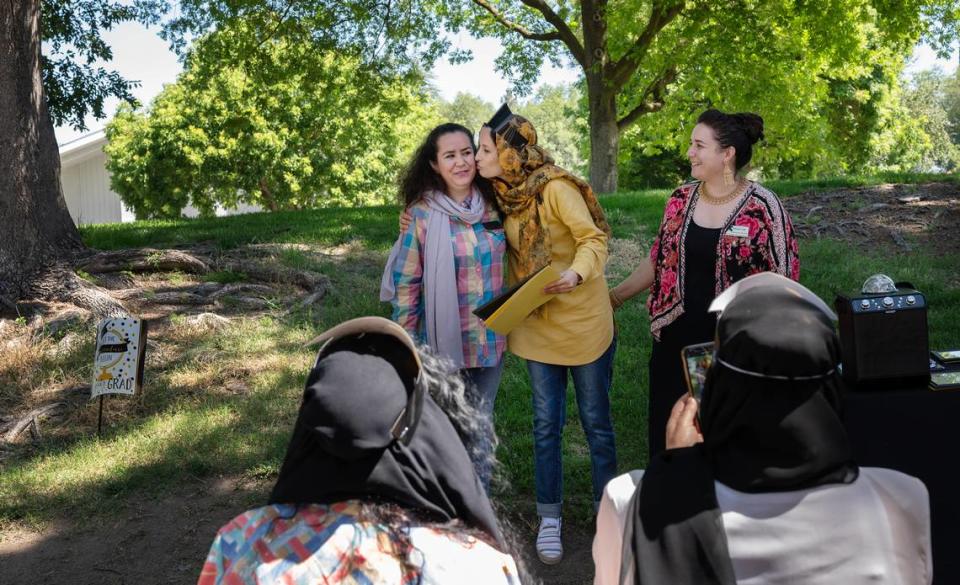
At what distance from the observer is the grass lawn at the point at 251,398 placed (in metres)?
5.46

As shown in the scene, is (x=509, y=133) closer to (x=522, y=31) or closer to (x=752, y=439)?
(x=752, y=439)

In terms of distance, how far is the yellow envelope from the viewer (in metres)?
3.61

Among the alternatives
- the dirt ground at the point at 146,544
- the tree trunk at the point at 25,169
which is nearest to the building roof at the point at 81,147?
the tree trunk at the point at 25,169

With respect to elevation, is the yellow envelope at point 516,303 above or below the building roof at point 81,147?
below

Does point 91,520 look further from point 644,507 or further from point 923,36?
point 923,36

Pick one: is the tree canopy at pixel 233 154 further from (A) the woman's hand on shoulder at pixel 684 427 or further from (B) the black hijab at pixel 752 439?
(B) the black hijab at pixel 752 439

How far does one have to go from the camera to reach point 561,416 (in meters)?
4.21

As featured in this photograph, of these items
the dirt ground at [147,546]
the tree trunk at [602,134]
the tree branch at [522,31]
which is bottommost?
the dirt ground at [147,546]

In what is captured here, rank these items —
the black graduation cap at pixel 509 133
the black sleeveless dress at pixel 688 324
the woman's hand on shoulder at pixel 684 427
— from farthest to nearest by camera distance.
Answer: the black graduation cap at pixel 509 133, the black sleeveless dress at pixel 688 324, the woman's hand on shoulder at pixel 684 427

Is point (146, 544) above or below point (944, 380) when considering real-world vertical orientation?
below

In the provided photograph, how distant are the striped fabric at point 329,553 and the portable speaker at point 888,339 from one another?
6.24 ft

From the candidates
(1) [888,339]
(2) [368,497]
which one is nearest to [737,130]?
(1) [888,339]

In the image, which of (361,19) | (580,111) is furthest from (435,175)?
(580,111)

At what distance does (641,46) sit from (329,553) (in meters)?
17.3
